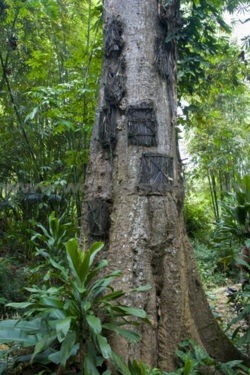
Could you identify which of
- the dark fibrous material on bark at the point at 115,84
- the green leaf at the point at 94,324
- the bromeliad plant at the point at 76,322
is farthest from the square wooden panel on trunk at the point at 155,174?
the green leaf at the point at 94,324

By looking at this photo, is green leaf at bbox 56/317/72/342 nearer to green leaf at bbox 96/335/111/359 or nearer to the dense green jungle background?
green leaf at bbox 96/335/111/359

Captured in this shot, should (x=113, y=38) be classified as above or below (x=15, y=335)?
above

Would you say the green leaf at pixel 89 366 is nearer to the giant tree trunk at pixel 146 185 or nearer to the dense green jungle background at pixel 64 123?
the giant tree trunk at pixel 146 185

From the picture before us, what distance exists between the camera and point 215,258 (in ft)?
22.3

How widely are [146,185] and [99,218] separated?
0.36m

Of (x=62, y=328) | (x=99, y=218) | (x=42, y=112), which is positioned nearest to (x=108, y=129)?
(x=99, y=218)

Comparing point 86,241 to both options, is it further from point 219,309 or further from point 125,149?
point 219,309

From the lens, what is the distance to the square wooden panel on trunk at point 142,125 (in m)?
2.61

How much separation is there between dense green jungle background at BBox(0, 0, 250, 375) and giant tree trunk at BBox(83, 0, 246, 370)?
0.20 m

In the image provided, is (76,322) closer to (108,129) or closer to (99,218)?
(99,218)

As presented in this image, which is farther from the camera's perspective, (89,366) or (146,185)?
(146,185)

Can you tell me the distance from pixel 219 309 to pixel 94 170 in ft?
8.50

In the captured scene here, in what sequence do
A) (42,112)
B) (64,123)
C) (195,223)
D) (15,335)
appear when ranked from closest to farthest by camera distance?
(15,335) < (64,123) < (42,112) < (195,223)

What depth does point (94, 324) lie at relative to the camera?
175 cm
